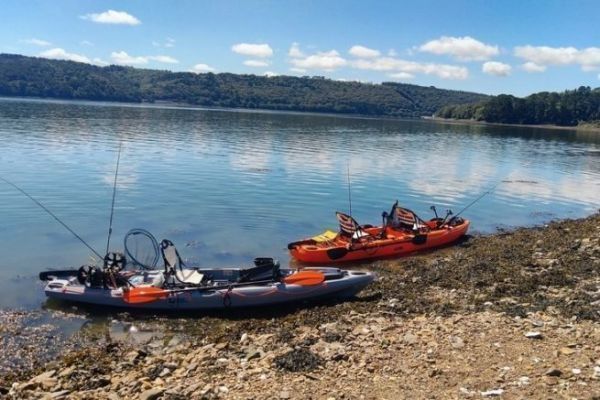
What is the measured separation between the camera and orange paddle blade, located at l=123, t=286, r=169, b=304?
14133 mm

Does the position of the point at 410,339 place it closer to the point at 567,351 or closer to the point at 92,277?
the point at 567,351

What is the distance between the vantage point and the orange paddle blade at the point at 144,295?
1413cm

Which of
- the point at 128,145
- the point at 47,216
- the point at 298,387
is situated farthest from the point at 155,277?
the point at 128,145

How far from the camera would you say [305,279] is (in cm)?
1487

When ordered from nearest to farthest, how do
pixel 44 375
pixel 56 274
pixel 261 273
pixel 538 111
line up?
pixel 44 375
pixel 261 273
pixel 56 274
pixel 538 111

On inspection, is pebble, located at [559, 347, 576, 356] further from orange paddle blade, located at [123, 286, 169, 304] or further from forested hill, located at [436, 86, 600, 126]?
forested hill, located at [436, 86, 600, 126]

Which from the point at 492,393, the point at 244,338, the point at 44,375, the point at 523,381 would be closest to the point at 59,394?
the point at 44,375

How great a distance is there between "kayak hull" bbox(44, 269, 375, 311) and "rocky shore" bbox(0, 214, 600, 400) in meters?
0.33

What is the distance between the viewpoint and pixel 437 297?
1425 cm

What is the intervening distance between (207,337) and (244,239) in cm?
970

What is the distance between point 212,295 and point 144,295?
1703 mm

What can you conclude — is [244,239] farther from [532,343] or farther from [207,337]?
[532,343]

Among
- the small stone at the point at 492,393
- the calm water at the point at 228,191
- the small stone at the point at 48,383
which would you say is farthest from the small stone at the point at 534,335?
the calm water at the point at 228,191

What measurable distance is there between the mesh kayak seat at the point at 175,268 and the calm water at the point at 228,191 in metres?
3.54
